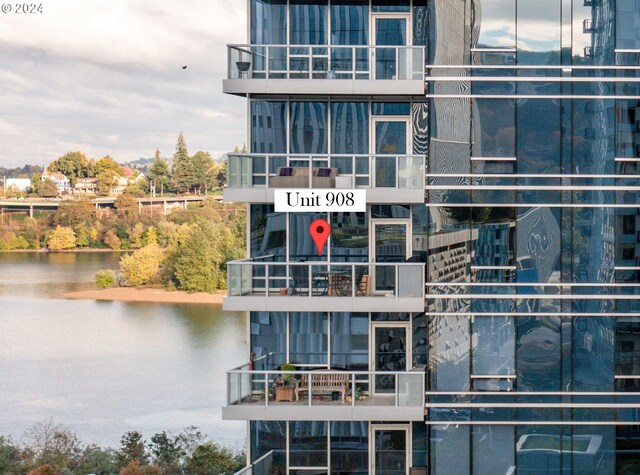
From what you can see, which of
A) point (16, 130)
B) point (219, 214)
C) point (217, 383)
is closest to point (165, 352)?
point (217, 383)

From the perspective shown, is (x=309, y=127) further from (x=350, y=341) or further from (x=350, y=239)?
(x=350, y=341)

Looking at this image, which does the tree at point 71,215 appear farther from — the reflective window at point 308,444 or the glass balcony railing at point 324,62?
the reflective window at point 308,444

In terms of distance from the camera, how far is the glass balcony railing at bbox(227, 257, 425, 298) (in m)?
16.2

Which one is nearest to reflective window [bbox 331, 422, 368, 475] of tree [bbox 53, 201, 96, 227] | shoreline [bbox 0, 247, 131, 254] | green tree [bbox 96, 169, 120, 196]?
shoreline [bbox 0, 247, 131, 254]

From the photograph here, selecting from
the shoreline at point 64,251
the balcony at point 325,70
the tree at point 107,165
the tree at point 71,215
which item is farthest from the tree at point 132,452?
the tree at point 107,165

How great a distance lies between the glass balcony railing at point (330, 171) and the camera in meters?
16.1

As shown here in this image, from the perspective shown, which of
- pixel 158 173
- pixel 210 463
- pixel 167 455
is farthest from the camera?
pixel 158 173

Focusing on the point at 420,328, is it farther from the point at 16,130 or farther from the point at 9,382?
the point at 16,130

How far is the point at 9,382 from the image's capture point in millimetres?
39562

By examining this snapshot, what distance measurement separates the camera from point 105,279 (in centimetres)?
5006

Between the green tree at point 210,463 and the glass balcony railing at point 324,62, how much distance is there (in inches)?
402

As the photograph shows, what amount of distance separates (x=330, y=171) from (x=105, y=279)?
1385 inches

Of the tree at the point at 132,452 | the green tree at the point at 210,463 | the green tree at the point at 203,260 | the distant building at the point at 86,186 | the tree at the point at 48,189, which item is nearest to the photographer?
the green tree at the point at 210,463

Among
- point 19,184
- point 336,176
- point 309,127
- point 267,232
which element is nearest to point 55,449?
point 267,232
